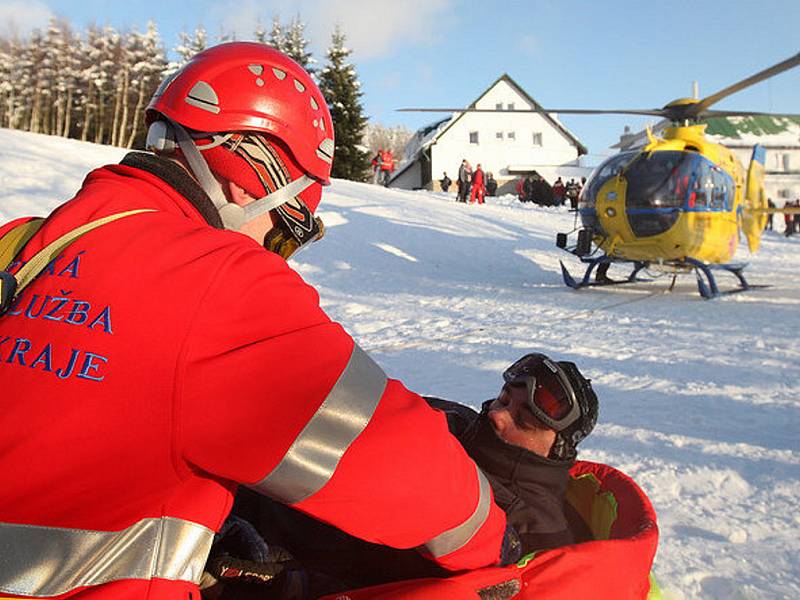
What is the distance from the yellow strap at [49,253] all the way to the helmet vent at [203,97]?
1.65 feet

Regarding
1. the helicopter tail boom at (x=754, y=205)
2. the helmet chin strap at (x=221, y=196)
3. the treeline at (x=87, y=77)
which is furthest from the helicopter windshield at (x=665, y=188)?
the treeline at (x=87, y=77)

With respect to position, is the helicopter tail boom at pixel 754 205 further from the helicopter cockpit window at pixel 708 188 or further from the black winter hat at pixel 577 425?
the black winter hat at pixel 577 425

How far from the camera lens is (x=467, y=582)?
128 cm

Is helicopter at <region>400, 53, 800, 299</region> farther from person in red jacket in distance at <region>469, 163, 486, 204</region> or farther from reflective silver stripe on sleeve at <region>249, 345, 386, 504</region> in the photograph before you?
person in red jacket in distance at <region>469, 163, 486, 204</region>

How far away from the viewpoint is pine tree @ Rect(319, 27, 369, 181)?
3356cm

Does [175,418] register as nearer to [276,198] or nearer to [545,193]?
[276,198]

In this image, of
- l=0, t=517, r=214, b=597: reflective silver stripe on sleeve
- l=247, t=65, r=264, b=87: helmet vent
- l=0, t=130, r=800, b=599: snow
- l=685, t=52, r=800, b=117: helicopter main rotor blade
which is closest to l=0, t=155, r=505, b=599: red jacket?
l=0, t=517, r=214, b=597: reflective silver stripe on sleeve

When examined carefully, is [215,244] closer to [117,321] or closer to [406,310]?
[117,321]

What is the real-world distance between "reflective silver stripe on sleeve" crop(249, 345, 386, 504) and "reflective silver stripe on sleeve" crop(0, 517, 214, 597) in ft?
0.56

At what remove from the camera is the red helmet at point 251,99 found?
1509 millimetres

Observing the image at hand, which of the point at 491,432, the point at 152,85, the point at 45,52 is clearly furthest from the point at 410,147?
the point at 491,432

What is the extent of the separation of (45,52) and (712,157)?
49.8 m

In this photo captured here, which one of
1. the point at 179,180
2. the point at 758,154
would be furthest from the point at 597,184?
the point at 179,180

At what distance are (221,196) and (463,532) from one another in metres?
0.86
